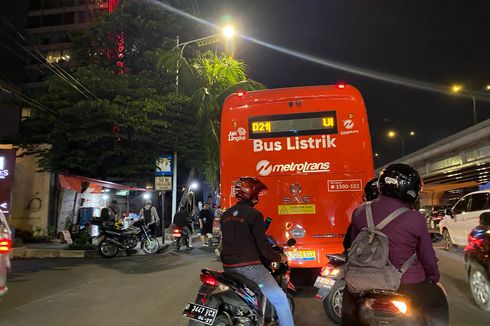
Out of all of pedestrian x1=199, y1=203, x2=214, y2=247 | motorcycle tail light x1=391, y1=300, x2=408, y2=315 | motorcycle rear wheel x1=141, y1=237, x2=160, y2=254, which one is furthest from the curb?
motorcycle tail light x1=391, y1=300, x2=408, y2=315

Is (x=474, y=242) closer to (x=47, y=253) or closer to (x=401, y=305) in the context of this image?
(x=401, y=305)

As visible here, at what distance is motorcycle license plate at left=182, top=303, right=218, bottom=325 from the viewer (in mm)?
3846

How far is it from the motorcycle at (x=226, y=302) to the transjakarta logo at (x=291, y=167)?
3.50m

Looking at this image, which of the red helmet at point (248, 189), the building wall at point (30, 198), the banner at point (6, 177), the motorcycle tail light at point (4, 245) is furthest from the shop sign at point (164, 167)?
the red helmet at point (248, 189)

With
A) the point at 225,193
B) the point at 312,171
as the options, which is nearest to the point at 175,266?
the point at 225,193

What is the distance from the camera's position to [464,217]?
14.5 meters

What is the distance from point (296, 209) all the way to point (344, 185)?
3.02 feet

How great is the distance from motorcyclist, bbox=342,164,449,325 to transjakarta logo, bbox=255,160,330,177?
14.0ft

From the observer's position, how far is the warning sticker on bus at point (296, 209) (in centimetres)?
746

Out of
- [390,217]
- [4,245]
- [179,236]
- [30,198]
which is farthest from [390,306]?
[30,198]

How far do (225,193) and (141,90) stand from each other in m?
11.5

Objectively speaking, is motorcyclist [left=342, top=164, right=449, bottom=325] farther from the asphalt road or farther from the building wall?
the building wall

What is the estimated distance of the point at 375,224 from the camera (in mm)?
3184

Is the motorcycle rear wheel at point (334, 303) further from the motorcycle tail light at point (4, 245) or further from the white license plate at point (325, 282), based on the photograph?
the motorcycle tail light at point (4, 245)
